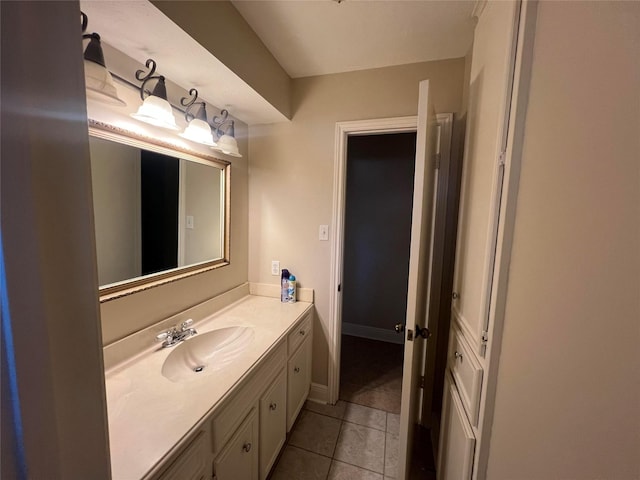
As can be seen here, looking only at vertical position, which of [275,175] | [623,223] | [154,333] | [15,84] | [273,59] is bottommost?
[154,333]

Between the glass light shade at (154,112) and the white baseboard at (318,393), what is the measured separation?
197cm

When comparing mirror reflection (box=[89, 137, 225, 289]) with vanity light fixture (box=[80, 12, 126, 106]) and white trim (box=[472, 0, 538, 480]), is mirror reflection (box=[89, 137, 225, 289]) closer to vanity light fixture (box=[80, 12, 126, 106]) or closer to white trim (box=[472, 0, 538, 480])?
vanity light fixture (box=[80, 12, 126, 106])

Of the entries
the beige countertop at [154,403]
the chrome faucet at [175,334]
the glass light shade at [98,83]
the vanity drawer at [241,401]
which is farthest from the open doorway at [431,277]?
the glass light shade at [98,83]

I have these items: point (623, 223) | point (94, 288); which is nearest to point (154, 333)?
A: point (94, 288)

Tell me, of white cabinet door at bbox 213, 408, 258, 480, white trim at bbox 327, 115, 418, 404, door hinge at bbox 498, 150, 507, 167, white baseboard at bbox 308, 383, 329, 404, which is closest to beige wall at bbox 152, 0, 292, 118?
white trim at bbox 327, 115, 418, 404

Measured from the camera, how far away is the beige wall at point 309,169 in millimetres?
1669

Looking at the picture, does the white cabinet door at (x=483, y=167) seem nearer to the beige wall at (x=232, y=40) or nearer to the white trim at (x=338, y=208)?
the white trim at (x=338, y=208)

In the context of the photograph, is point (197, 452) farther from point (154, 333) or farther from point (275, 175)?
point (275, 175)

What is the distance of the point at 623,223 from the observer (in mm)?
382

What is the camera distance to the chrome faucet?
49.1 inches

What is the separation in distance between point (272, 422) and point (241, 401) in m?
0.44

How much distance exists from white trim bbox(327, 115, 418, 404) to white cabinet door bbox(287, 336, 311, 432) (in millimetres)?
181

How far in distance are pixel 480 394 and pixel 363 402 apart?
1399 mm

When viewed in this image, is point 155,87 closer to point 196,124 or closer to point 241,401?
point 196,124
